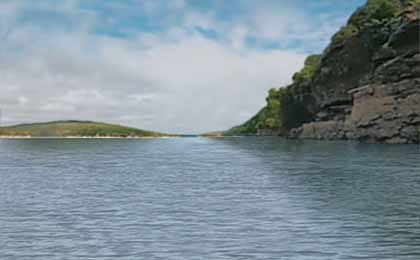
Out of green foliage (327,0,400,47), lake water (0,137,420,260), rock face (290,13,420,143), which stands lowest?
lake water (0,137,420,260)

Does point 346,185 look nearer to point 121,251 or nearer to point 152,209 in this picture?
point 152,209

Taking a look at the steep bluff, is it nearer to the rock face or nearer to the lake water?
the rock face

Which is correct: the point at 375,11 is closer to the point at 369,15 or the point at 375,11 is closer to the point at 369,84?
the point at 369,15

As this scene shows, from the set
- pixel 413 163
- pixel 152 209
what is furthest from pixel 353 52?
pixel 152 209

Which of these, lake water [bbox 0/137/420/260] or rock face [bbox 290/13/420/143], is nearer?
lake water [bbox 0/137/420/260]

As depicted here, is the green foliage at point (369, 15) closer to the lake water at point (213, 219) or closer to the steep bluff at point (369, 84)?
the steep bluff at point (369, 84)

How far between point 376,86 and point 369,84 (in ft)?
15.0

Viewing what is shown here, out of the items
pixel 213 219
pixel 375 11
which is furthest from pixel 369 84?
pixel 213 219

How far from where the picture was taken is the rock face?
88.2 m

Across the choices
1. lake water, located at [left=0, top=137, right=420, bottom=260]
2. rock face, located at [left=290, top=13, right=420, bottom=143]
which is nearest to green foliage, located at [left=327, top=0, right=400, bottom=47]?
rock face, located at [left=290, top=13, right=420, bottom=143]

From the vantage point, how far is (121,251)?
1673cm

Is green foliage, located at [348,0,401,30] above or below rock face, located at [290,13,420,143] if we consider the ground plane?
above

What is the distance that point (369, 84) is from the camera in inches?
3976

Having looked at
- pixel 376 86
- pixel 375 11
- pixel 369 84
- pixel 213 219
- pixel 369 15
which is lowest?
pixel 213 219
